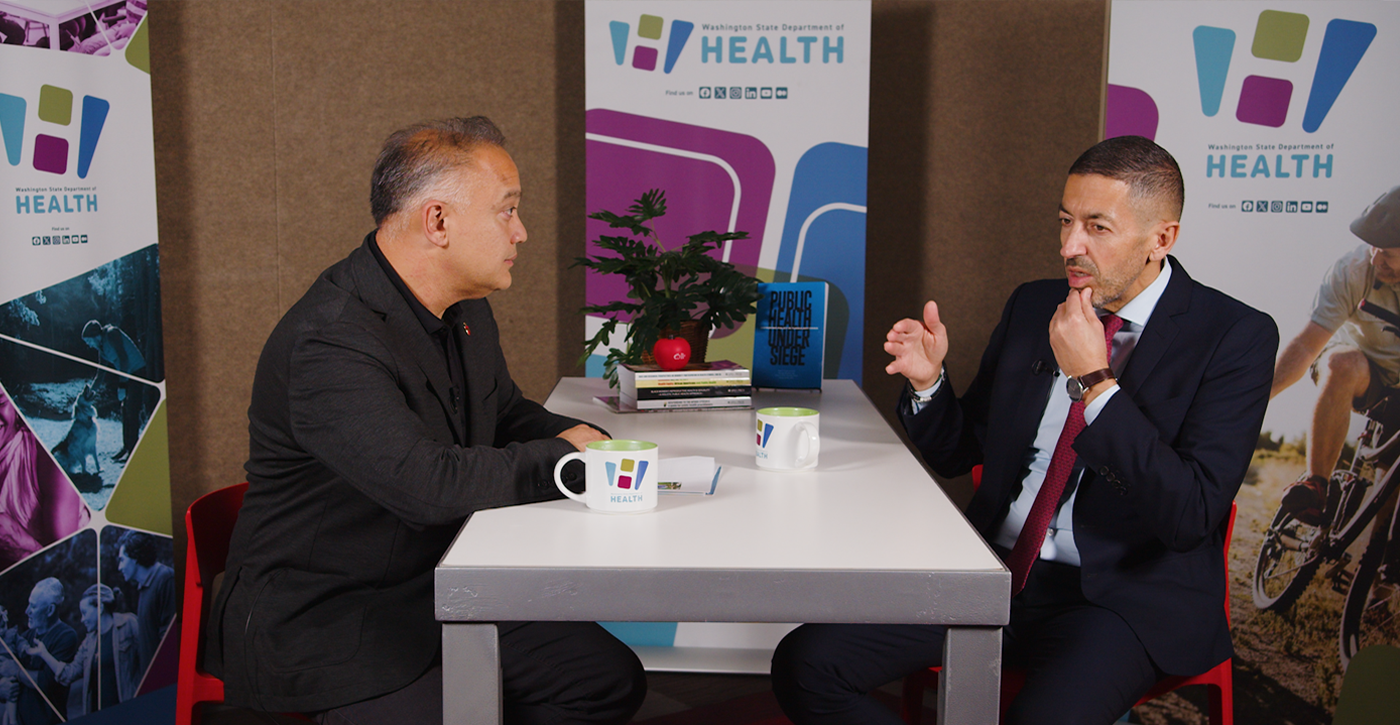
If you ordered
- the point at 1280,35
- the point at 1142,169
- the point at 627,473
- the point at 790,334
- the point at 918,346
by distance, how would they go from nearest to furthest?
1. the point at 627,473
2. the point at 1142,169
3. the point at 918,346
4. the point at 790,334
5. the point at 1280,35

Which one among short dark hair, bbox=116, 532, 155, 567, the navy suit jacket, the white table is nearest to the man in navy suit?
the navy suit jacket

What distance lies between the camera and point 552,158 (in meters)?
3.48

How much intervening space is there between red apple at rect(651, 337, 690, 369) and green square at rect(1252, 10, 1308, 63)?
1.77m

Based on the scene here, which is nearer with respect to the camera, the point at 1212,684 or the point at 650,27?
the point at 1212,684

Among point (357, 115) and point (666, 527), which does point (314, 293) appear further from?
point (357, 115)

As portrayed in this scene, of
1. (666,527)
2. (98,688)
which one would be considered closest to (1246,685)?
(666,527)

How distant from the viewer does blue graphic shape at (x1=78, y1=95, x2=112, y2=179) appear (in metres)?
2.71

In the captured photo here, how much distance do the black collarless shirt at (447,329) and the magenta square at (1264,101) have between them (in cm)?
217

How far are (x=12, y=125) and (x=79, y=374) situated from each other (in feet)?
2.14

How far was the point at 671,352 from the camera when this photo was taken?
2.22 metres

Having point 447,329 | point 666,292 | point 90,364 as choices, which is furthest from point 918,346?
point 90,364

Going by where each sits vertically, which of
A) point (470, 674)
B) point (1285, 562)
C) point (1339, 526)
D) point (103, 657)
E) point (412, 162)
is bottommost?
point (103, 657)

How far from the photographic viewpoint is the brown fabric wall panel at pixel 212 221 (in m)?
3.25

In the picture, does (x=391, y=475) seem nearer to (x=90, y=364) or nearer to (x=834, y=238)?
(x=90, y=364)
